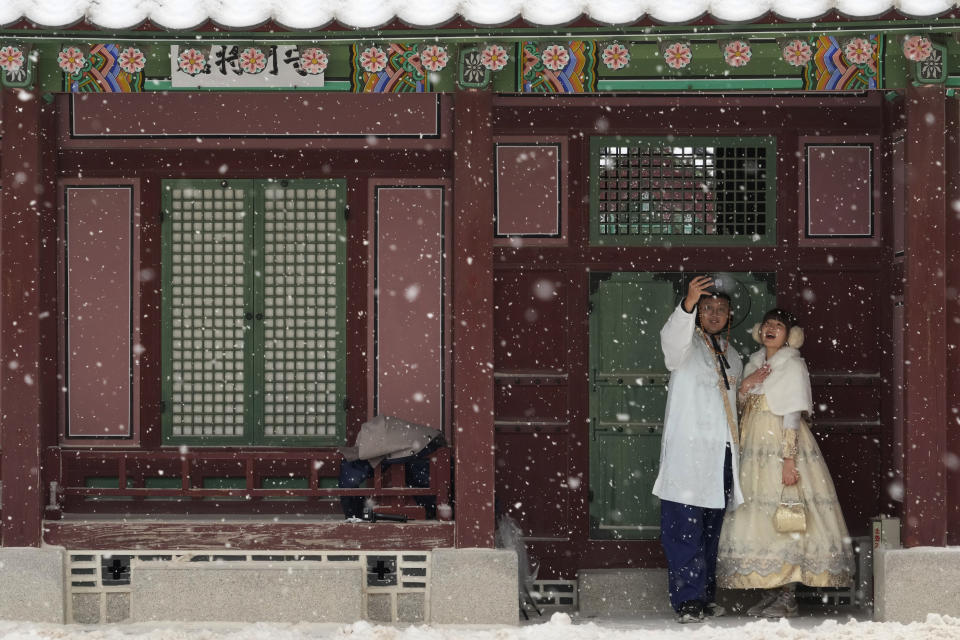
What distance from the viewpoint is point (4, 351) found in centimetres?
797

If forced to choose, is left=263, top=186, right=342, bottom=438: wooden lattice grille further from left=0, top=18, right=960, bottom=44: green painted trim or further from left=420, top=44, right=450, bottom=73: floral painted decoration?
left=0, top=18, right=960, bottom=44: green painted trim

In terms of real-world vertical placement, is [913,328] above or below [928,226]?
below

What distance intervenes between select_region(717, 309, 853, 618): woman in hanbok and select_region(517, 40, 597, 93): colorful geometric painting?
2.10 m

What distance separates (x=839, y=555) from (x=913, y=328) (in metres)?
1.65

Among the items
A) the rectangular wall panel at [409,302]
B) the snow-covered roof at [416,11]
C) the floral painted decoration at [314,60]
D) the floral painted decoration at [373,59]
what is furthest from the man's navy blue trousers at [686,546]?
the floral painted decoration at [314,60]

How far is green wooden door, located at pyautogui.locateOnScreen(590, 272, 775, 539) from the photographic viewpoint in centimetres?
902

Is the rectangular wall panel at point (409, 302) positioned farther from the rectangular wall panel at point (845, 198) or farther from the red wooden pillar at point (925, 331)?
the red wooden pillar at point (925, 331)

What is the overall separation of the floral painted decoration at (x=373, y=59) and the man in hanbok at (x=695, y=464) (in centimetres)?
254

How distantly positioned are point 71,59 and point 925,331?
575cm

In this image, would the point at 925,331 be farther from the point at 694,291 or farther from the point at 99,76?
the point at 99,76

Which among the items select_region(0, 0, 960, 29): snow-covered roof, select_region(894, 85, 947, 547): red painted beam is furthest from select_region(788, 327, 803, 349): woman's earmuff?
select_region(0, 0, 960, 29): snow-covered roof

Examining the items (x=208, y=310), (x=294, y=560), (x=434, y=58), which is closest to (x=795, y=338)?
(x=434, y=58)

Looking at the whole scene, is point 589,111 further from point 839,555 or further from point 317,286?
point 839,555

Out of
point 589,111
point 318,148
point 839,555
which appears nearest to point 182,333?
point 318,148
